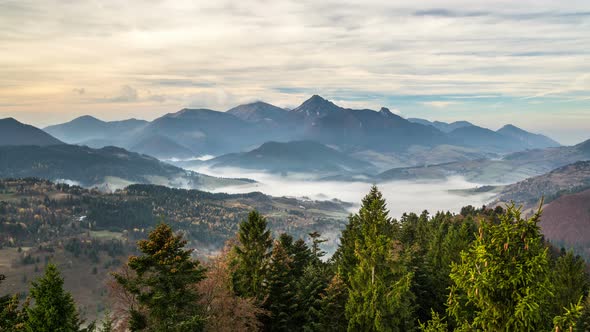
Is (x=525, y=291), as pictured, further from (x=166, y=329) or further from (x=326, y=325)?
(x=326, y=325)

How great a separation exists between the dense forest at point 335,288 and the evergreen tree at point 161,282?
0.28ft

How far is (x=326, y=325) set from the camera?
48.1 meters

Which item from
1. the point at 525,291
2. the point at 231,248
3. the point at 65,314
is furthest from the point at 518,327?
the point at 231,248

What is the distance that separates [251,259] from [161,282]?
17745 mm

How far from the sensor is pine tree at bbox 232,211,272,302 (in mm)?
50631

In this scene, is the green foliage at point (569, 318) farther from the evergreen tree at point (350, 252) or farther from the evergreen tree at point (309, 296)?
the evergreen tree at point (350, 252)

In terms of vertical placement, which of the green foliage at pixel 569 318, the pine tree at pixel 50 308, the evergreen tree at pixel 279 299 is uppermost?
the green foliage at pixel 569 318

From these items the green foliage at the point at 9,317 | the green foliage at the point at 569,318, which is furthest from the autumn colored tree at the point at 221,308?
the green foliage at the point at 569,318

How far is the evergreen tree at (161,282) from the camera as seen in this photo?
110 ft

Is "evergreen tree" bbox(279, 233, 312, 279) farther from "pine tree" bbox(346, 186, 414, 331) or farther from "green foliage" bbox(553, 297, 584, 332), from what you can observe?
"green foliage" bbox(553, 297, 584, 332)

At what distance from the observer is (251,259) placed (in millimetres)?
50938

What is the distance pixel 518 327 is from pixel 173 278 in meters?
24.8

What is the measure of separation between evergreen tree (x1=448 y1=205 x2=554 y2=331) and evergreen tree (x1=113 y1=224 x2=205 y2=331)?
21461mm

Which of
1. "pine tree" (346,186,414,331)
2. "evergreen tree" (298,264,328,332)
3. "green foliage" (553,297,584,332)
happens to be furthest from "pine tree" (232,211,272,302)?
"green foliage" (553,297,584,332)
